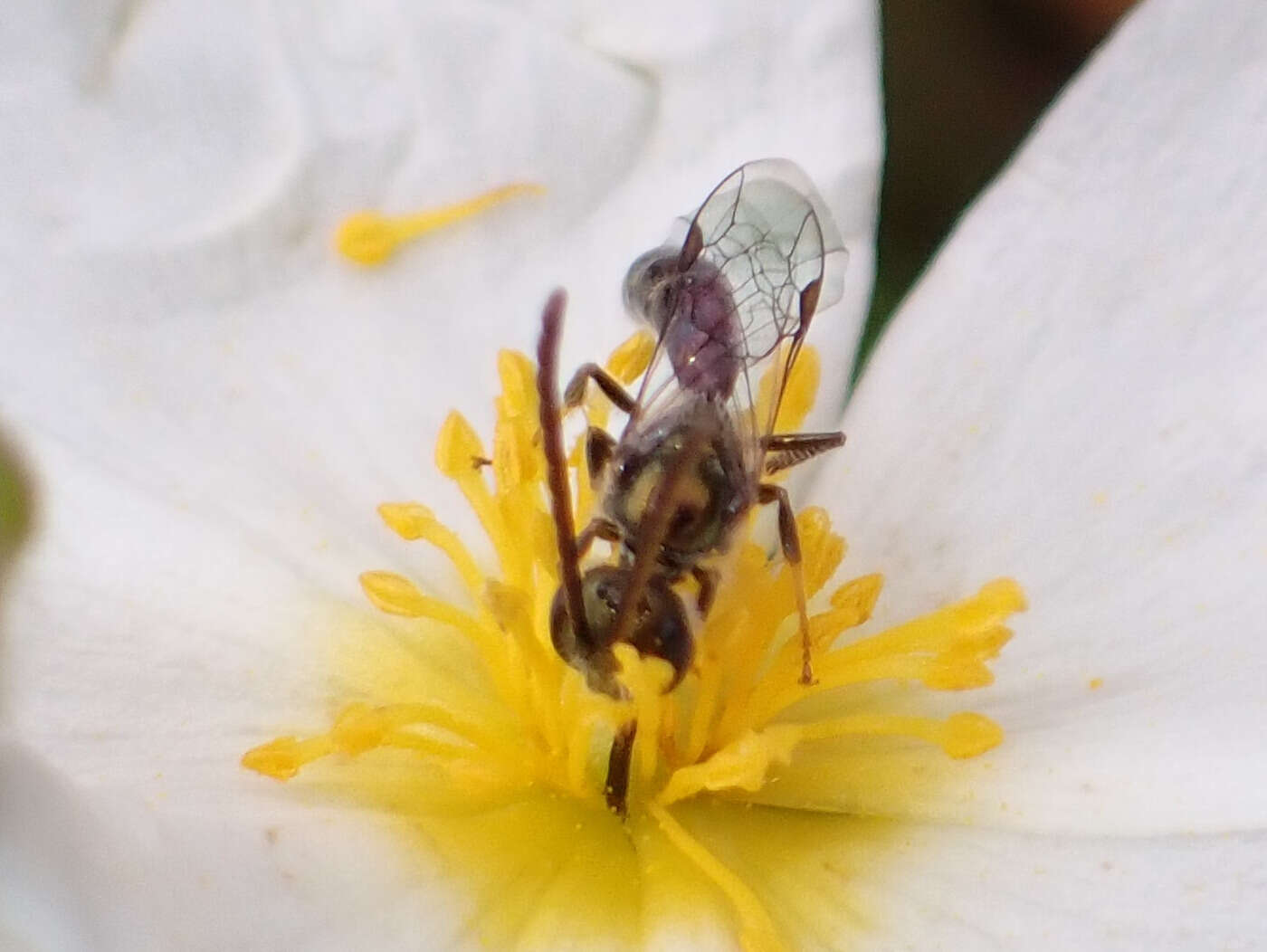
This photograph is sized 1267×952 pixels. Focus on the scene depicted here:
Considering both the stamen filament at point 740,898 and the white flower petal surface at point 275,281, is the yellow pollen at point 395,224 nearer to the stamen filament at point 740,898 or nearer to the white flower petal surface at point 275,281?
the white flower petal surface at point 275,281

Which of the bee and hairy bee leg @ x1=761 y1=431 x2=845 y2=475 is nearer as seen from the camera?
the bee

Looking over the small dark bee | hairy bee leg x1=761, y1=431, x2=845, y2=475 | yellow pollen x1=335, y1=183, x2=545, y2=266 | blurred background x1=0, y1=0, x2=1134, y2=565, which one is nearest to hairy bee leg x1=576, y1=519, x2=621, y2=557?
the small dark bee

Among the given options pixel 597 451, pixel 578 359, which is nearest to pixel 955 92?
pixel 578 359

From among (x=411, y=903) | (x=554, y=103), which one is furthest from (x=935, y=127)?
(x=411, y=903)

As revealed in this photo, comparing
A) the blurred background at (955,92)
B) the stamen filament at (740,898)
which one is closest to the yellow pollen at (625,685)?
the stamen filament at (740,898)

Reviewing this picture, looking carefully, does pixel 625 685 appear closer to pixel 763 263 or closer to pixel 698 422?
pixel 698 422

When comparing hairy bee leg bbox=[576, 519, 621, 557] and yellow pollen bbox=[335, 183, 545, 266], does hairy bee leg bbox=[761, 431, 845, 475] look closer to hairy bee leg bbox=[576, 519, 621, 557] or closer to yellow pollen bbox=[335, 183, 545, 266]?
hairy bee leg bbox=[576, 519, 621, 557]
